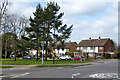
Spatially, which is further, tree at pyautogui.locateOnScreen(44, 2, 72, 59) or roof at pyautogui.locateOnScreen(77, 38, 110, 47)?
roof at pyautogui.locateOnScreen(77, 38, 110, 47)

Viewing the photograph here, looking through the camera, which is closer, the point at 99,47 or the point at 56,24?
the point at 56,24

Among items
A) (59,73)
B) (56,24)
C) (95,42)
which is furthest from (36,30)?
(95,42)

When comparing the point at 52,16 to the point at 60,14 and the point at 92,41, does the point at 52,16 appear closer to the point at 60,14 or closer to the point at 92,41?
the point at 60,14

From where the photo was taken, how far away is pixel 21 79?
36.1ft

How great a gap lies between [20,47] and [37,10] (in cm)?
1057

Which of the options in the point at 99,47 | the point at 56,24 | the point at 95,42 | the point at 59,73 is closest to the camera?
the point at 59,73

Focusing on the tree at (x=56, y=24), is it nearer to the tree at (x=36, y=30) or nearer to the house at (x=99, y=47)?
the tree at (x=36, y=30)

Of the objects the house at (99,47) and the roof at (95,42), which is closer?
the house at (99,47)

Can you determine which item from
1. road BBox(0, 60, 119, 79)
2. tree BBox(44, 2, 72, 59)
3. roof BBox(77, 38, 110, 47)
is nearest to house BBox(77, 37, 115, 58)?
roof BBox(77, 38, 110, 47)

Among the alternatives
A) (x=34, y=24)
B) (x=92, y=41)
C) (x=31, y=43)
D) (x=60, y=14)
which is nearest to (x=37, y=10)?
(x=34, y=24)

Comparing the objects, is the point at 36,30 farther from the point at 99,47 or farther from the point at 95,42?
the point at 95,42

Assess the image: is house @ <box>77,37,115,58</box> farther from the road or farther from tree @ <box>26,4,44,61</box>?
the road

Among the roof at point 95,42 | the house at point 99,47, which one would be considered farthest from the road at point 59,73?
the roof at point 95,42

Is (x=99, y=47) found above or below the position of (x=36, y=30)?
below
